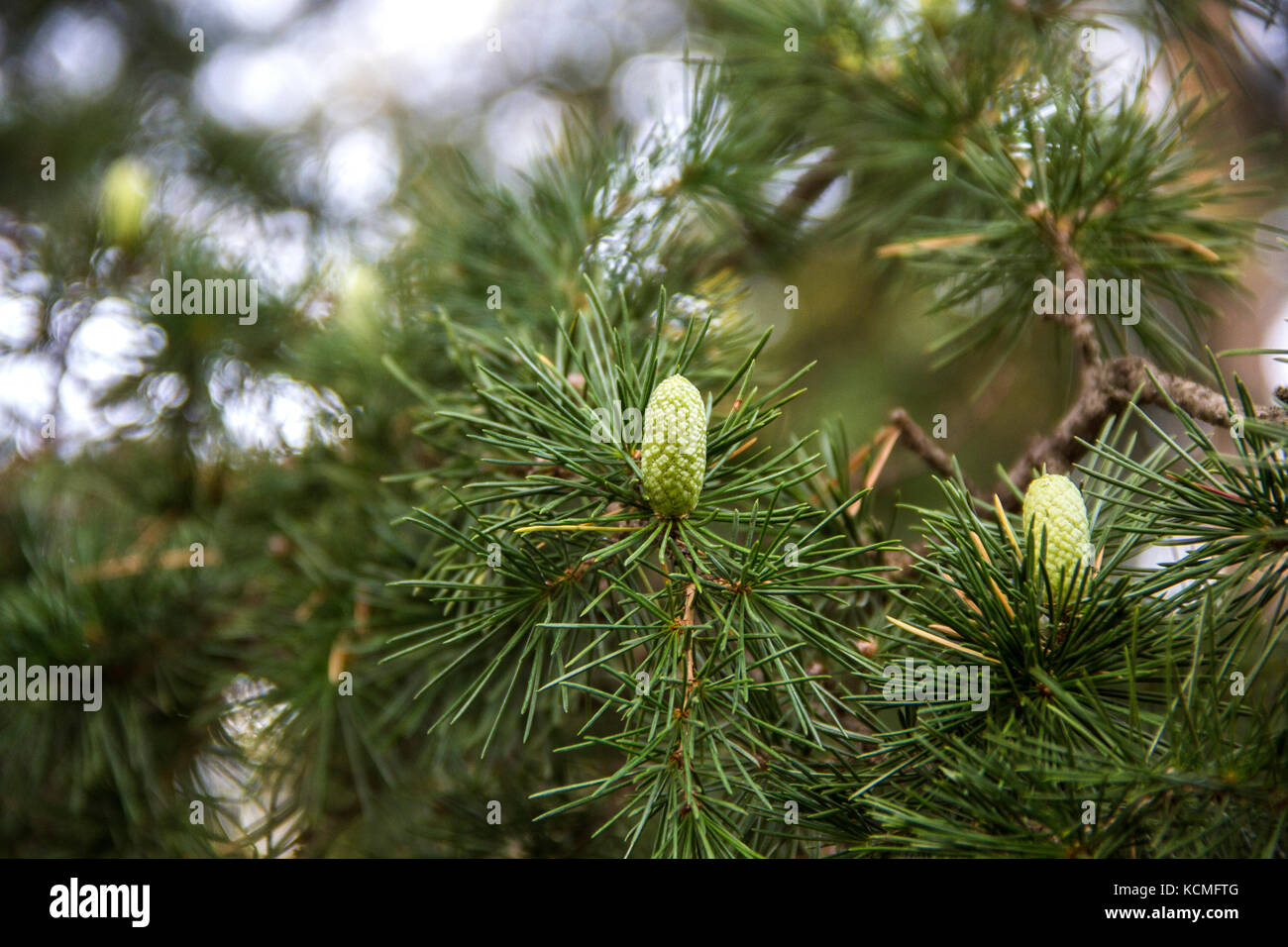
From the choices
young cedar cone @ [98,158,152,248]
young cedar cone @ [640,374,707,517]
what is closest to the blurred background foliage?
young cedar cone @ [98,158,152,248]

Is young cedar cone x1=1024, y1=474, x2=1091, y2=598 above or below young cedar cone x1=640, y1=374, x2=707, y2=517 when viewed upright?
below

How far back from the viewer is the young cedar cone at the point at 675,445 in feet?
Result: 1.25

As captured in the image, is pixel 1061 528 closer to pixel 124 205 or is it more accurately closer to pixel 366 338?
pixel 366 338

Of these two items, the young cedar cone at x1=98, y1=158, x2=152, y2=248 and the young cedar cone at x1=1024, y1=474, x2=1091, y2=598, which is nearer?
the young cedar cone at x1=1024, y1=474, x2=1091, y2=598

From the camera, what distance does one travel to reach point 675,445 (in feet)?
1.25

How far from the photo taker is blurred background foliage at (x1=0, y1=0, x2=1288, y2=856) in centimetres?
70

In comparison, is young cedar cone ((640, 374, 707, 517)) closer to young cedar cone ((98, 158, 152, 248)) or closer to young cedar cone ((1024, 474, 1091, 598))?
young cedar cone ((1024, 474, 1091, 598))

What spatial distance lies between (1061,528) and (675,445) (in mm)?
198

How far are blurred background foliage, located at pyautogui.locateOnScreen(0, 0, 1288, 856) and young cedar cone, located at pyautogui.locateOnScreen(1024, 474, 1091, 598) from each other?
0.88 ft

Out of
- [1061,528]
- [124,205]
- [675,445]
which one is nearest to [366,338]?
[124,205]

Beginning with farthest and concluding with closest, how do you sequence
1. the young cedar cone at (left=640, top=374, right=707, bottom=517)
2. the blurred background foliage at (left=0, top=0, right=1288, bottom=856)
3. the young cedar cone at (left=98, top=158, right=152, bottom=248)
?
1. the young cedar cone at (left=98, top=158, right=152, bottom=248)
2. the blurred background foliage at (left=0, top=0, right=1288, bottom=856)
3. the young cedar cone at (left=640, top=374, right=707, bottom=517)

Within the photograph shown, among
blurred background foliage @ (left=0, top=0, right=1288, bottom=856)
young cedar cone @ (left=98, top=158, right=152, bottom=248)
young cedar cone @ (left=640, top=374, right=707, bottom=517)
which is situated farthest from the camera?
young cedar cone @ (left=98, top=158, right=152, bottom=248)

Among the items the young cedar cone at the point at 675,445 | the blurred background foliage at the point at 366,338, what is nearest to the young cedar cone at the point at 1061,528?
the young cedar cone at the point at 675,445
